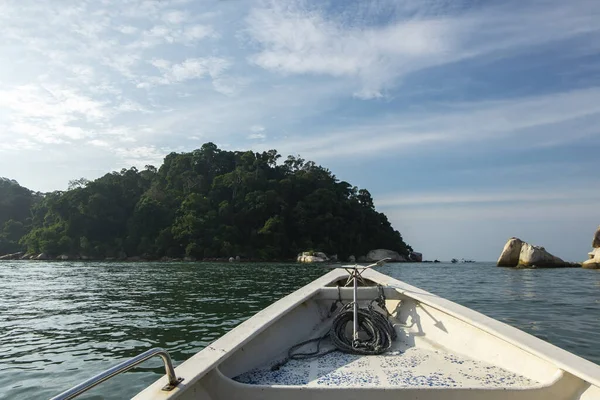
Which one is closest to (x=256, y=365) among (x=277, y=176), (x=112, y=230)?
(x=112, y=230)

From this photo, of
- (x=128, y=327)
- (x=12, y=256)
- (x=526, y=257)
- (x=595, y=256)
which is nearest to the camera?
(x=128, y=327)

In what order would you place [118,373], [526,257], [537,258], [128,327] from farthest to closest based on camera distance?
[526,257] → [537,258] → [128,327] → [118,373]

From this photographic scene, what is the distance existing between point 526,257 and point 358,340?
44029 millimetres

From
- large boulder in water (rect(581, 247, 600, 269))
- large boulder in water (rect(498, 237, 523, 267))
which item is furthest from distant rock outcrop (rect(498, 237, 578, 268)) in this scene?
large boulder in water (rect(581, 247, 600, 269))

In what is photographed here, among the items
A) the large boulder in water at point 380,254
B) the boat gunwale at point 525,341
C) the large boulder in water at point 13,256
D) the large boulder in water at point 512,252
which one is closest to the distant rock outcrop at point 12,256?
the large boulder in water at point 13,256

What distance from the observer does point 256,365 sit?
11.1ft

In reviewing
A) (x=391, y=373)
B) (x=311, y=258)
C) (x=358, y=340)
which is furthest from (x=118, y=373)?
(x=311, y=258)

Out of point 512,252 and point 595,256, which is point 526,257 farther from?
point 595,256

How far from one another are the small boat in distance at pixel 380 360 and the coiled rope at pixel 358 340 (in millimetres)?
16

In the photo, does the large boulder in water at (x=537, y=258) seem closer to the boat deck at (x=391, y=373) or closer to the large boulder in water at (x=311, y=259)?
the large boulder in water at (x=311, y=259)

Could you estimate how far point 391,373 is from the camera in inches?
128

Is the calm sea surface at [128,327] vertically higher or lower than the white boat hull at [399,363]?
lower

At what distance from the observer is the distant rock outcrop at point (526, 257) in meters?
40.8

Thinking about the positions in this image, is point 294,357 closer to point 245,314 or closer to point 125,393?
point 125,393
